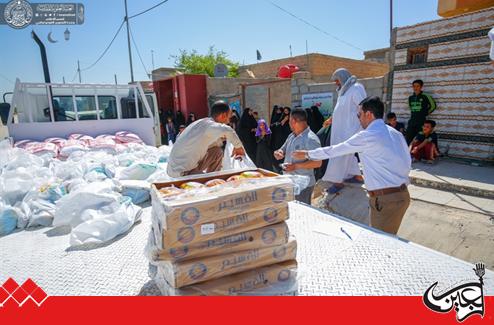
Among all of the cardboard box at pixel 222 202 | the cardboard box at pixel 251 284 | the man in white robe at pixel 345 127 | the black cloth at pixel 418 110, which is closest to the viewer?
the cardboard box at pixel 222 202

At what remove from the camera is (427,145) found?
5.52 m

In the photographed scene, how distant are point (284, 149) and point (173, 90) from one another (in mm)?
11053

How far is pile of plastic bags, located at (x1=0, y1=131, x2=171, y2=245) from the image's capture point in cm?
214

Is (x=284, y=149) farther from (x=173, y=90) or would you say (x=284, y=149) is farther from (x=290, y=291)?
(x=173, y=90)

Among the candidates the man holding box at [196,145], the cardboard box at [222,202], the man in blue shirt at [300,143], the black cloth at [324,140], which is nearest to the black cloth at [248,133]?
the black cloth at [324,140]

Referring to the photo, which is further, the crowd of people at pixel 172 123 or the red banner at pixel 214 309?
the crowd of people at pixel 172 123

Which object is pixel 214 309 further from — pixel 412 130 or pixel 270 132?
pixel 412 130

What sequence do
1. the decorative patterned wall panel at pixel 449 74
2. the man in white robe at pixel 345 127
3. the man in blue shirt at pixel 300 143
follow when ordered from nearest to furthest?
the man in blue shirt at pixel 300 143, the man in white robe at pixel 345 127, the decorative patterned wall panel at pixel 449 74

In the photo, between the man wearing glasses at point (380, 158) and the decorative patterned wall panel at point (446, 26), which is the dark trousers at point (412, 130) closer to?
the decorative patterned wall panel at point (446, 26)

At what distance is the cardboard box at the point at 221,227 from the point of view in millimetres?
1113

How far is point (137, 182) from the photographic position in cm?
297

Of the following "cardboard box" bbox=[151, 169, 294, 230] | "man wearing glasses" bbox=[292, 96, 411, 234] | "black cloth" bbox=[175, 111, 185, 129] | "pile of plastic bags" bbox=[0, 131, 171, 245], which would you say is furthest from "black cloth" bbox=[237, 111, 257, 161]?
"black cloth" bbox=[175, 111, 185, 129]

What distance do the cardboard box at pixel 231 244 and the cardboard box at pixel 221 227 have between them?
19mm

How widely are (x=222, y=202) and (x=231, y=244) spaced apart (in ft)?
0.63
